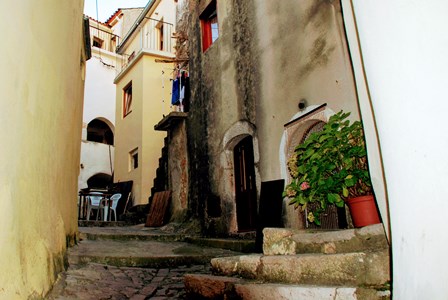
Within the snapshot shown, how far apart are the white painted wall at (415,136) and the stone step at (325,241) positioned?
3.10 ft

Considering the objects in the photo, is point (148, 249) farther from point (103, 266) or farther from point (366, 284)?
point (366, 284)

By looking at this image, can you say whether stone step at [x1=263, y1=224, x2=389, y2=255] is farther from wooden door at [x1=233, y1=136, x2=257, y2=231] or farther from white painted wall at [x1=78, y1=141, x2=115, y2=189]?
white painted wall at [x1=78, y1=141, x2=115, y2=189]

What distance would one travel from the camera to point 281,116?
629 centimetres

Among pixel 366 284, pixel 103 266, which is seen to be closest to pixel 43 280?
pixel 103 266

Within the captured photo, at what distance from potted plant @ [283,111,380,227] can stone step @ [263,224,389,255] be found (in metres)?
0.41

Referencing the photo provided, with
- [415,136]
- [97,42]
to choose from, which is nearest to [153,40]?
[97,42]

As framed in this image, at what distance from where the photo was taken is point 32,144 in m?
2.43

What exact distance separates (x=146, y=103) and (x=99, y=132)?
26.8 ft

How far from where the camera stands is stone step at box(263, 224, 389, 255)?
8.82 ft

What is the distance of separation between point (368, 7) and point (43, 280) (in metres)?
2.82

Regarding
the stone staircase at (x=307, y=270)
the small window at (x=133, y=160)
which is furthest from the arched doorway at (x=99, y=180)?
the stone staircase at (x=307, y=270)

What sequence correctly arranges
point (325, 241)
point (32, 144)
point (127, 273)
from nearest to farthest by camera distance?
point (32, 144) → point (325, 241) → point (127, 273)

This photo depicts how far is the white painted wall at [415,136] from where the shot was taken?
1.58 m

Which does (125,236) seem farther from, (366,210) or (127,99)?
(127,99)
